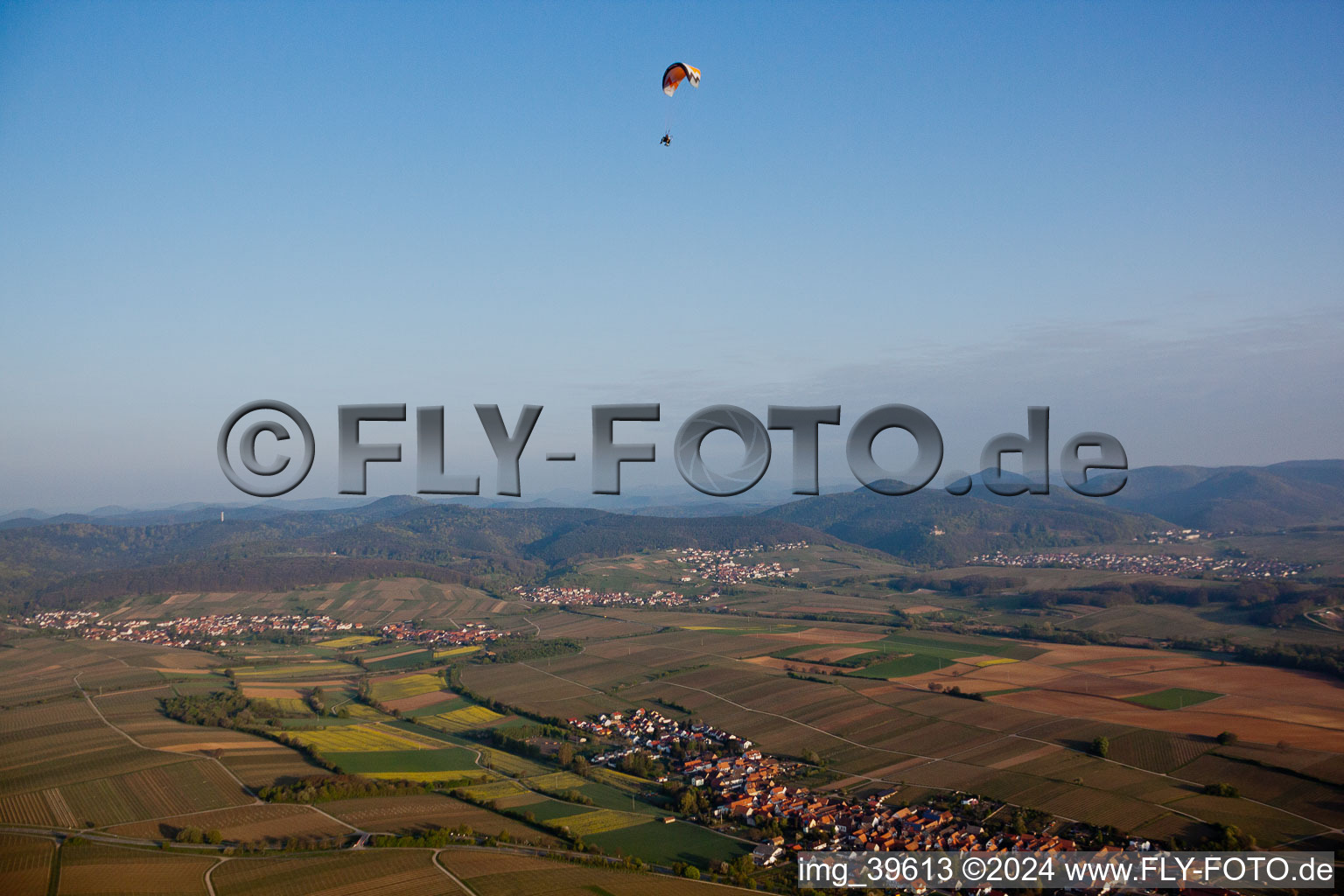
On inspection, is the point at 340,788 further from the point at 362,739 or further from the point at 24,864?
the point at 24,864

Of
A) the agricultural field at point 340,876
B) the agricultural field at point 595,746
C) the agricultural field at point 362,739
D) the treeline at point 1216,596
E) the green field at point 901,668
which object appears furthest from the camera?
the treeline at point 1216,596

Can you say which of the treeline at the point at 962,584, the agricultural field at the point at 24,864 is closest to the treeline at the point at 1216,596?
the treeline at the point at 962,584

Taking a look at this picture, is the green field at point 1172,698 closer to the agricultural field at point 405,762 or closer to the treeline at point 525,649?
the agricultural field at point 405,762

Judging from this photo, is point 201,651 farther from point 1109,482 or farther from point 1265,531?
point 1265,531

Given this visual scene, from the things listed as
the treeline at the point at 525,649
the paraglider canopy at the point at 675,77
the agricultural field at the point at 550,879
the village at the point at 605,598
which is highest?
the paraglider canopy at the point at 675,77

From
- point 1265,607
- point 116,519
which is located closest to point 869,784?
point 1265,607

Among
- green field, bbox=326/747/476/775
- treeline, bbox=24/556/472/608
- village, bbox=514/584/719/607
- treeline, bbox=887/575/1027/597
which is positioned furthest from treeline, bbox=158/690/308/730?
treeline, bbox=887/575/1027/597

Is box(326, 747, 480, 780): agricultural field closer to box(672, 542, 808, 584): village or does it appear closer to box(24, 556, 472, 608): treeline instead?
box(24, 556, 472, 608): treeline
